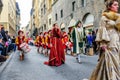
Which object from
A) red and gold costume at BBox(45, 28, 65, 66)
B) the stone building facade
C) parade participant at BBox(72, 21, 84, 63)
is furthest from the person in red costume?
the stone building facade

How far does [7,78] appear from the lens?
9328 mm

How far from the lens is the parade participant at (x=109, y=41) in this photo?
6.21m

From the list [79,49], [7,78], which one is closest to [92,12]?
[79,49]

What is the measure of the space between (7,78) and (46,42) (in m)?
10.9

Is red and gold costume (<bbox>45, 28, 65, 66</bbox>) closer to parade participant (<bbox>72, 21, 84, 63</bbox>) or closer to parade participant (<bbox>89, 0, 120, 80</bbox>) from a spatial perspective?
parade participant (<bbox>72, 21, 84, 63</bbox>)

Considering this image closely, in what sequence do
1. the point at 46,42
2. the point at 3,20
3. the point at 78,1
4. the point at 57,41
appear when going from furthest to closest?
the point at 3,20, the point at 78,1, the point at 46,42, the point at 57,41

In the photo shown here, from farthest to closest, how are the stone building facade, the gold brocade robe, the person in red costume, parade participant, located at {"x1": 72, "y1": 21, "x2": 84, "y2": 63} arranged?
the stone building facade
parade participant, located at {"x1": 72, "y1": 21, "x2": 84, "y2": 63}
the person in red costume
the gold brocade robe

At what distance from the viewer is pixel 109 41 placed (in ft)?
20.6

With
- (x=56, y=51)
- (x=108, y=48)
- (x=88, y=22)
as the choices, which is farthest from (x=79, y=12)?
(x=108, y=48)

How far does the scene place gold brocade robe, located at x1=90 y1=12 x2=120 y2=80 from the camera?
619cm

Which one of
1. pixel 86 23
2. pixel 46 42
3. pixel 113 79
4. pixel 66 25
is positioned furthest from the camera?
pixel 66 25

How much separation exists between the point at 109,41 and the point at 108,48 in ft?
0.46

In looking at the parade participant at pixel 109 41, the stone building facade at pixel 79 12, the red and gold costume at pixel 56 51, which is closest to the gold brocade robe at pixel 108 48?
A: the parade participant at pixel 109 41

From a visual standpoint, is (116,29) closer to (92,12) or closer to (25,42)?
(25,42)
